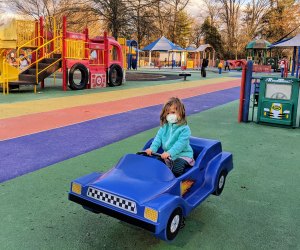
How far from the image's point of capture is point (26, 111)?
8945 mm

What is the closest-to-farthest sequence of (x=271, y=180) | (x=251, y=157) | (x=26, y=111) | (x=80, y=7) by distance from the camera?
(x=271, y=180) < (x=251, y=157) < (x=26, y=111) < (x=80, y=7)

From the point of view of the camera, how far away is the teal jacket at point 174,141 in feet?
10.6

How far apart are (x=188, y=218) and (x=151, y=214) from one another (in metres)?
0.86

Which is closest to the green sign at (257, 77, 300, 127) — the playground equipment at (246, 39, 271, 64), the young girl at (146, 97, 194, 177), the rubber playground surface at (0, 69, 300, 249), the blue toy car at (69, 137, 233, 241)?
the rubber playground surface at (0, 69, 300, 249)

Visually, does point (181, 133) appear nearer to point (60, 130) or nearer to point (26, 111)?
point (60, 130)

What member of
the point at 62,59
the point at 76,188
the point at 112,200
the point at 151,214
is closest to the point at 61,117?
the point at 76,188

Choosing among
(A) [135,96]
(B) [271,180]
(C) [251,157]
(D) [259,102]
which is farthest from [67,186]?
(A) [135,96]

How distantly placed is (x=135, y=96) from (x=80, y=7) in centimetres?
1645

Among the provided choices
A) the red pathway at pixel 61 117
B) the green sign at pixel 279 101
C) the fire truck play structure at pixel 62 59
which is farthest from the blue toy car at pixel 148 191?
the fire truck play structure at pixel 62 59

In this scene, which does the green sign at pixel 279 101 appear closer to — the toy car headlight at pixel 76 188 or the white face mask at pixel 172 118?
the white face mask at pixel 172 118

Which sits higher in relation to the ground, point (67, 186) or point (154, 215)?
point (154, 215)

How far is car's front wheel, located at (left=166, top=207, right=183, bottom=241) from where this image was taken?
2.54m

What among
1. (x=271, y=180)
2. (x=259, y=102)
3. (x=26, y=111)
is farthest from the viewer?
(x=26, y=111)

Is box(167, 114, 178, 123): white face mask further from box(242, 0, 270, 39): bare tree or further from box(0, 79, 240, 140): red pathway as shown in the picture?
box(242, 0, 270, 39): bare tree
